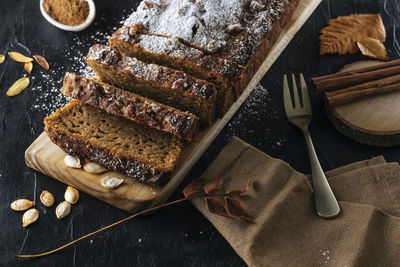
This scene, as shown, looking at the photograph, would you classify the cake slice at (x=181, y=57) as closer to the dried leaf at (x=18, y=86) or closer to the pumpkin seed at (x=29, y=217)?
the dried leaf at (x=18, y=86)

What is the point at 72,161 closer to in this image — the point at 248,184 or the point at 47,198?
the point at 47,198

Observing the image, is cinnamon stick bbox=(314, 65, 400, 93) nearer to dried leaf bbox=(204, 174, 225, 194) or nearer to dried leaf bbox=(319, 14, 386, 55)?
dried leaf bbox=(319, 14, 386, 55)

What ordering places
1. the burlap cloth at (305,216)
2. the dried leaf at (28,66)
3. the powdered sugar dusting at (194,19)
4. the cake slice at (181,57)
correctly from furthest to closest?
the dried leaf at (28,66), the powdered sugar dusting at (194,19), the cake slice at (181,57), the burlap cloth at (305,216)

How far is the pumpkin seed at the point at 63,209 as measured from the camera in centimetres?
344

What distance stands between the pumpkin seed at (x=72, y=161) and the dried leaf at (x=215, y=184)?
102cm

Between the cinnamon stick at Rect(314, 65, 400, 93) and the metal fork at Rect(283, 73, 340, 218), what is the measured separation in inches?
6.3

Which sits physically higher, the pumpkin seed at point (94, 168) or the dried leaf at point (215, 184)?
the pumpkin seed at point (94, 168)

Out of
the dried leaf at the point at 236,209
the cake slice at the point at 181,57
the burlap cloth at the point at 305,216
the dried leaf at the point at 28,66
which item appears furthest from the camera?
the dried leaf at the point at 28,66

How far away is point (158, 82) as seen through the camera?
3365 millimetres

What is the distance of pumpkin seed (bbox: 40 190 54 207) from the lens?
11.5 feet

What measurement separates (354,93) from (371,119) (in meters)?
0.26

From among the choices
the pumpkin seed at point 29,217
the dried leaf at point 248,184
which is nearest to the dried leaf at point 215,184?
the dried leaf at point 248,184

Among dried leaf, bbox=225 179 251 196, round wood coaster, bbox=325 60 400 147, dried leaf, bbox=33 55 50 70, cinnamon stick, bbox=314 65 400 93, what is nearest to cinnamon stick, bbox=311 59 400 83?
cinnamon stick, bbox=314 65 400 93

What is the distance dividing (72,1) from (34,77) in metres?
0.88
